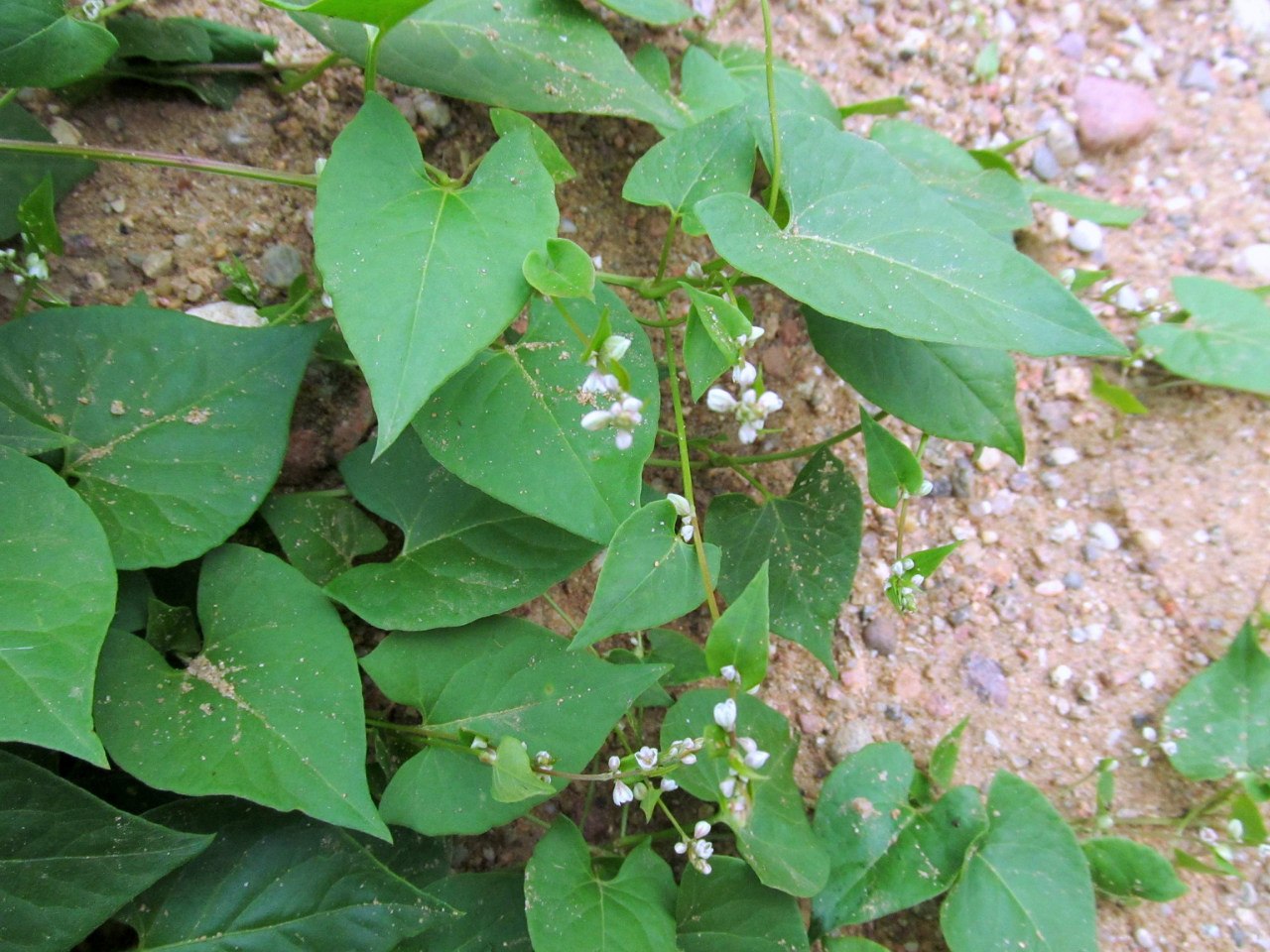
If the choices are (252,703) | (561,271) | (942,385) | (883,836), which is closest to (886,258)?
(942,385)

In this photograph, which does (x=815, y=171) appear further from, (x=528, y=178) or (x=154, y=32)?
(x=154, y=32)

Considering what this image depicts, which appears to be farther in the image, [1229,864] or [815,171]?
[1229,864]

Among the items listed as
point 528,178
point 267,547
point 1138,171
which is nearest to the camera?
point 528,178

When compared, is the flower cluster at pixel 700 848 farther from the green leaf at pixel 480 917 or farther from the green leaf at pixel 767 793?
the green leaf at pixel 480 917

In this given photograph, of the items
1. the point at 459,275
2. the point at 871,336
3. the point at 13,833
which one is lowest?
the point at 13,833

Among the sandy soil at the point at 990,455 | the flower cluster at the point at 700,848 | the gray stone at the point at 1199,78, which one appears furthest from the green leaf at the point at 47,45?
the gray stone at the point at 1199,78

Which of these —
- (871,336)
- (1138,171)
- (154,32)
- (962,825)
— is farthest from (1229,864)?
(154,32)

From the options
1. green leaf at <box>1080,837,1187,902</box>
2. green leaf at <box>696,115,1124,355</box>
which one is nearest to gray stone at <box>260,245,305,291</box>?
green leaf at <box>696,115,1124,355</box>
